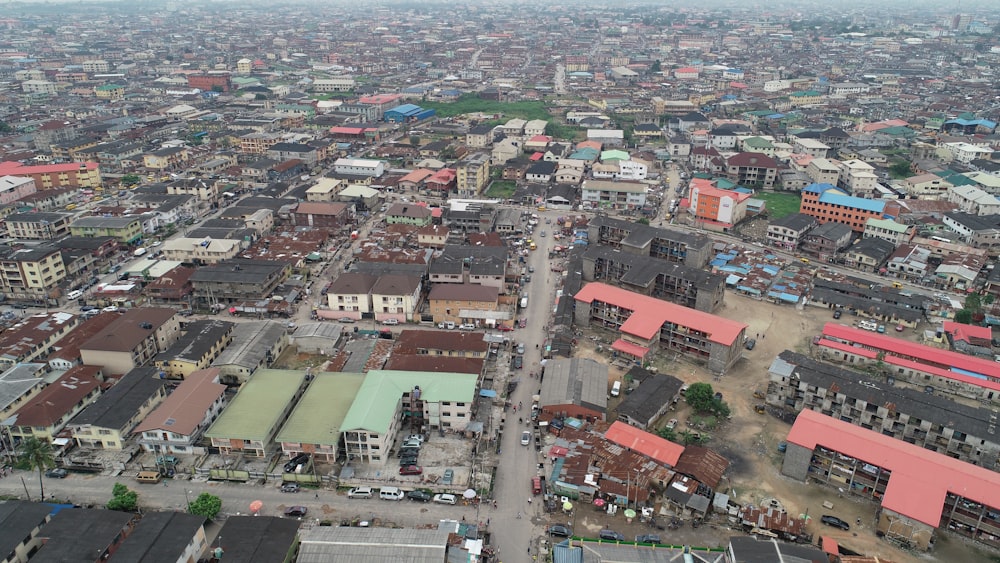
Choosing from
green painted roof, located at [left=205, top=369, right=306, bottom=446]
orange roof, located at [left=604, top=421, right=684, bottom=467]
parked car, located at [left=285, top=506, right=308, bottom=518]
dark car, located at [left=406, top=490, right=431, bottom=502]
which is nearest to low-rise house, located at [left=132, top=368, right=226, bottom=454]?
green painted roof, located at [left=205, top=369, right=306, bottom=446]

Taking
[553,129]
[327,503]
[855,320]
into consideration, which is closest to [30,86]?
[553,129]

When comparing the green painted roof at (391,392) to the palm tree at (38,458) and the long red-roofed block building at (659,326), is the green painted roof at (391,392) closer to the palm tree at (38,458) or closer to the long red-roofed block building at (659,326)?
the long red-roofed block building at (659,326)

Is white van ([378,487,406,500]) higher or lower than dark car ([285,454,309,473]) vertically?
lower

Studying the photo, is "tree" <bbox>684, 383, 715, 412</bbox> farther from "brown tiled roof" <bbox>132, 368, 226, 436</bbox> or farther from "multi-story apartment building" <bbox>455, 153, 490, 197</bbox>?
"multi-story apartment building" <bbox>455, 153, 490, 197</bbox>

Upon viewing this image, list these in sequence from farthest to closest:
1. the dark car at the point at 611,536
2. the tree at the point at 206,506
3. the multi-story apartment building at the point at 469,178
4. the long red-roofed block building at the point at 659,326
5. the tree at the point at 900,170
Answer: the tree at the point at 900,170
the multi-story apartment building at the point at 469,178
the long red-roofed block building at the point at 659,326
the tree at the point at 206,506
the dark car at the point at 611,536

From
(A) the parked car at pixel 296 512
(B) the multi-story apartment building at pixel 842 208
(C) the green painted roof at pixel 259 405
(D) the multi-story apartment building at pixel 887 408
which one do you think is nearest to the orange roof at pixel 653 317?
(D) the multi-story apartment building at pixel 887 408
